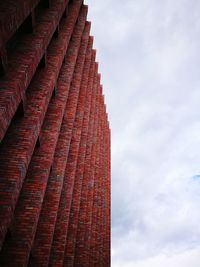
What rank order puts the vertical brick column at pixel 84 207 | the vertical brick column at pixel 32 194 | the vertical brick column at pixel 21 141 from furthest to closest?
the vertical brick column at pixel 84 207
the vertical brick column at pixel 32 194
the vertical brick column at pixel 21 141

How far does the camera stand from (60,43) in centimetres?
964

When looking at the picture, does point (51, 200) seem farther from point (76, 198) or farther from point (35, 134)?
point (76, 198)

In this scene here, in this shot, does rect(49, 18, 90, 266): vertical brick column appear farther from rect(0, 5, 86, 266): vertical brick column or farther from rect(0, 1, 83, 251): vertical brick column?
rect(0, 1, 83, 251): vertical brick column

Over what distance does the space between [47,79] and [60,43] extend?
2.32 meters

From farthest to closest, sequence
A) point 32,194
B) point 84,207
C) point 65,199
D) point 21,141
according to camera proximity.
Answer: point 84,207, point 65,199, point 32,194, point 21,141

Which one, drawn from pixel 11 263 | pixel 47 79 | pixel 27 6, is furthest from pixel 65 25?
pixel 11 263

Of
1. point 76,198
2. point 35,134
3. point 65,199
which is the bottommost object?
point 35,134

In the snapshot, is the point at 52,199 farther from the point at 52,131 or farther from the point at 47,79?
the point at 47,79

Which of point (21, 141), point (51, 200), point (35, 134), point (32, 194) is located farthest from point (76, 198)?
point (21, 141)

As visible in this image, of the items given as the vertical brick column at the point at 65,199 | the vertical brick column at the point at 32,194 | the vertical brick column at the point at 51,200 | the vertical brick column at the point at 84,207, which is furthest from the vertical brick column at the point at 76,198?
the vertical brick column at the point at 32,194

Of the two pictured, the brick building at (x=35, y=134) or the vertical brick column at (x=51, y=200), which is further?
the vertical brick column at (x=51, y=200)

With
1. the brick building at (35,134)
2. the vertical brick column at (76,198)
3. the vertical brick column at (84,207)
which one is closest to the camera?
the brick building at (35,134)

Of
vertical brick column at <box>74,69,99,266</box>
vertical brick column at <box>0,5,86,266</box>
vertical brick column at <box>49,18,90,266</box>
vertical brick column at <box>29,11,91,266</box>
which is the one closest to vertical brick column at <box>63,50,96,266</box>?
vertical brick column at <box>74,69,99,266</box>

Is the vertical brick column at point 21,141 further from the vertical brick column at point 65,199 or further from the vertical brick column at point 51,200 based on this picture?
the vertical brick column at point 65,199
